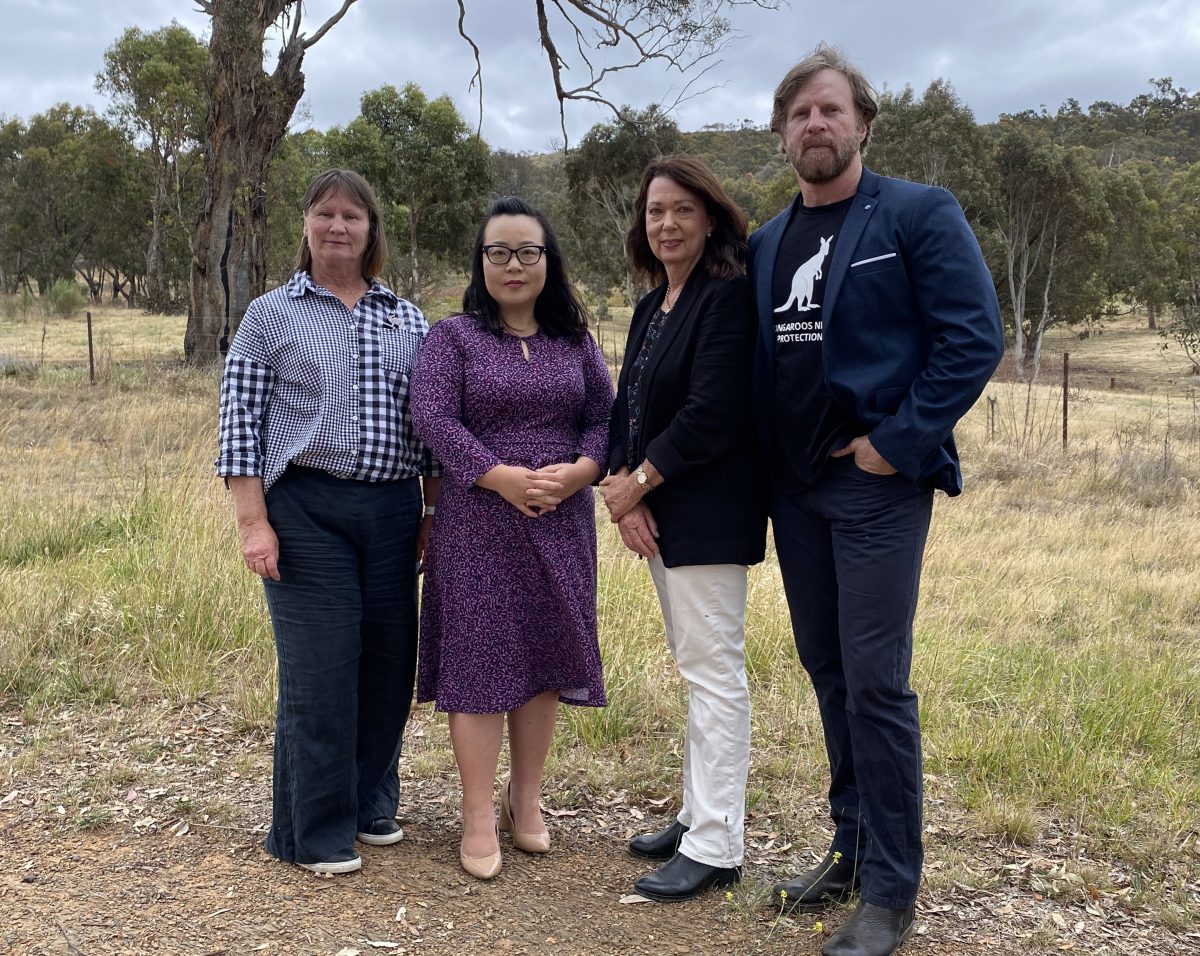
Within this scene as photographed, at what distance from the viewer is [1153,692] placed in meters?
4.44

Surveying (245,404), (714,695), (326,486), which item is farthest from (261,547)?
(714,695)

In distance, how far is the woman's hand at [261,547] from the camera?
2916 millimetres

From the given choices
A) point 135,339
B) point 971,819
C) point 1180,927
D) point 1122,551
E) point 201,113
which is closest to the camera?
point 1180,927

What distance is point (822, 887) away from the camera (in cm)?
298

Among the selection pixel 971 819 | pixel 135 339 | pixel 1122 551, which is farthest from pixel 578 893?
pixel 135 339

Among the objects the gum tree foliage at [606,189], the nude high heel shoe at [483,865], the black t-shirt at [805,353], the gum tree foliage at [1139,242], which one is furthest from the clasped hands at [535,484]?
the gum tree foliage at [1139,242]

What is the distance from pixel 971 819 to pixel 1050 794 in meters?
0.34

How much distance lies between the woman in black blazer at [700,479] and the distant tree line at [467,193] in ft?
66.6

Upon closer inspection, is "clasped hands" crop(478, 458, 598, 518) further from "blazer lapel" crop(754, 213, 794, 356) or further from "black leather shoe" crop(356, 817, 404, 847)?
"black leather shoe" crop(356, 817, 404, 847)

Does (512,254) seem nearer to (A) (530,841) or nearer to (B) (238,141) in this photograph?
(A) (530,841)

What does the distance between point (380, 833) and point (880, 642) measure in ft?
5.86

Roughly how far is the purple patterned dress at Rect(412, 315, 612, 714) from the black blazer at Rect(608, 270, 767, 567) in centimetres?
29

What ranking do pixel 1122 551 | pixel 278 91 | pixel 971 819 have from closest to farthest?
pixel 971 819 → pixel 1122 551 → pixel 278 91

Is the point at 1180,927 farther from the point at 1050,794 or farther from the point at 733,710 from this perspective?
the point at 733,710
